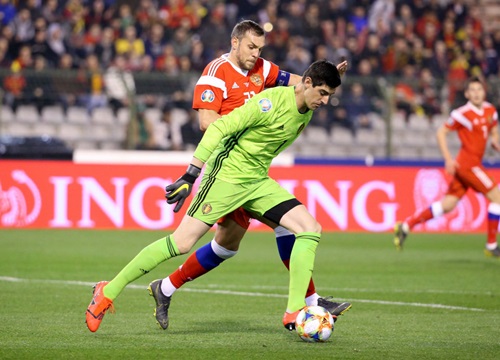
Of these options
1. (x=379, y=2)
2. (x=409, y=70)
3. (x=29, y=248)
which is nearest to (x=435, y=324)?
(x=29, y=248)

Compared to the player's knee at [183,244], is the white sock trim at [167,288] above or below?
below

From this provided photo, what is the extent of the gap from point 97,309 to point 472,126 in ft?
27.1

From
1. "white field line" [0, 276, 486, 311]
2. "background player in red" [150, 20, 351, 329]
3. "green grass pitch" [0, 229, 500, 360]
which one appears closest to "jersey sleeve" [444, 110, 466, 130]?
"green grass pitch" [0, 229, 500, 360]

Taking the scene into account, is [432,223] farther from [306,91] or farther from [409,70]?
[306,91]

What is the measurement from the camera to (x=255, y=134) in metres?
7.46

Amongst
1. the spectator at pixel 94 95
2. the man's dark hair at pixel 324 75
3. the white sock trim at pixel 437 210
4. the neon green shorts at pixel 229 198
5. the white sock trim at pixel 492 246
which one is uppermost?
the man's dark hair at pixel 324 75

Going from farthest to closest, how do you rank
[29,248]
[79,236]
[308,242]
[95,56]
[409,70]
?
[409,70] < [95,56] < [79,236] < [29,248] < [308,242]

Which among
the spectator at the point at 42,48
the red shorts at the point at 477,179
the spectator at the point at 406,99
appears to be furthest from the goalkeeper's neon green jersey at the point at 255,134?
the spectator at the point at 42,48

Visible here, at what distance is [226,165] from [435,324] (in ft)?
7.16

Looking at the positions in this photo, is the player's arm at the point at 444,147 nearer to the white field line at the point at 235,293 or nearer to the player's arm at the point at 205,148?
the white field line at the point at 235,293

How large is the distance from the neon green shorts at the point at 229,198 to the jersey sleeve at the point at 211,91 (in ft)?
2.47

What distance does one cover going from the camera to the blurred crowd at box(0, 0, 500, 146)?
18.6 metres

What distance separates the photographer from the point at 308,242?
722 cm

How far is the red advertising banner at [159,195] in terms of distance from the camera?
1722 cm
